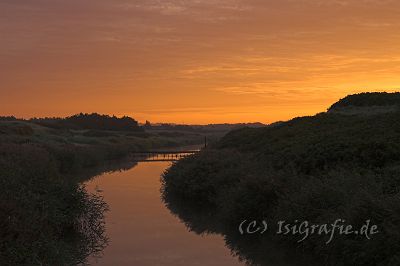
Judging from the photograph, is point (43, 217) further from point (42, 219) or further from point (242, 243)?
point (242, 243)

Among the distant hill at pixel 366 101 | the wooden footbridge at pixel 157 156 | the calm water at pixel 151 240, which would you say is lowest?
the calm water at pixel 151 240

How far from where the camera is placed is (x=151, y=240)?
940 inches

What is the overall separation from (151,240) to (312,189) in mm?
8270

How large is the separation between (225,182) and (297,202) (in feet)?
40.9

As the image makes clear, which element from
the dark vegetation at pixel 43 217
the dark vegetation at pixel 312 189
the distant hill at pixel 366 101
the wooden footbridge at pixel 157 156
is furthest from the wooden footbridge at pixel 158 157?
the dark vegetation at pixel 43 217

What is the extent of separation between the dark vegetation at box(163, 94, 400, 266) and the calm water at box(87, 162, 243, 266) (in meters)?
0.97

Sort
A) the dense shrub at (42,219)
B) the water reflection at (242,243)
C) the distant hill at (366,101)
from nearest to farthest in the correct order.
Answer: the dense shrub at (42,219) → the water reflection at (242,243) → the distant hill at (366,101)

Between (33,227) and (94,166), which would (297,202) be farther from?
(94,166)

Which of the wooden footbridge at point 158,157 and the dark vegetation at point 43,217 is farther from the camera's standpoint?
the wooden footbridge at point 158,157

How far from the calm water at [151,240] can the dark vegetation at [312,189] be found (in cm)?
97

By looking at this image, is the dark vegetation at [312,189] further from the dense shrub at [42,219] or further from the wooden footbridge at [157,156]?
the wooden footbridge at [157,156]

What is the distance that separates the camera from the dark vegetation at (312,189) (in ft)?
53.1

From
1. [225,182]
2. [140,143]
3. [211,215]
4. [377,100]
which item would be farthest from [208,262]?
[140,143]

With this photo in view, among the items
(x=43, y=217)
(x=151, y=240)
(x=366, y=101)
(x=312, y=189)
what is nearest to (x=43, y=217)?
(x=43, y=217)
